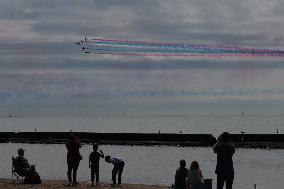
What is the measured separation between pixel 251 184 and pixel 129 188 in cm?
2422

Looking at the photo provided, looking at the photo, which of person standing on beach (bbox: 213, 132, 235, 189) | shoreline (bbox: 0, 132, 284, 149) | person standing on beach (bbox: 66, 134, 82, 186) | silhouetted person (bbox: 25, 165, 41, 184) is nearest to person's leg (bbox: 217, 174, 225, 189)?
person standing on beach (bbox: 213, 132, 235, 189)

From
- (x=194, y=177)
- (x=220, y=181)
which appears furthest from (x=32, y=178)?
(x=220, y=181)

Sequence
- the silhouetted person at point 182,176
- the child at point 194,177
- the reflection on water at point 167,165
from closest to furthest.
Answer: the child at point 194,177
the silhouetted person at point 182,176
the reflection on water at point 167,165

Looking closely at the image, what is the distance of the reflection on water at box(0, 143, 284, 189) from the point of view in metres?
Answer: 52.8

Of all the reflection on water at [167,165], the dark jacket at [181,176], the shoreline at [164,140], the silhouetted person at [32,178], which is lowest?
the reflection on water at [167,165]

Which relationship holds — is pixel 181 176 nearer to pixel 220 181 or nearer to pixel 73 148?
pixel 220 181

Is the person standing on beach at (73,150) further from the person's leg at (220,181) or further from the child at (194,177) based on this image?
the person's leg at (220,181)

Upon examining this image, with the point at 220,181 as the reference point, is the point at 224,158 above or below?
above

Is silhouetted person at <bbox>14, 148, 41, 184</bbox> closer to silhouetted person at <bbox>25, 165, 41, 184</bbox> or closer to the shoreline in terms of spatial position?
silhouetted person at <bbox>25, 165, 41, 184</bbox>

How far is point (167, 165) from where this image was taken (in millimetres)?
74062

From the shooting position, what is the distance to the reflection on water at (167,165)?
52750 mm

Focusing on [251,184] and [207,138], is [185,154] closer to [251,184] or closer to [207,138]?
[207,138]

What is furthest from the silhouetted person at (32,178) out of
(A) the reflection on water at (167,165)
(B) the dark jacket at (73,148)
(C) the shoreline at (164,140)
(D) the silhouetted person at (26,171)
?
(C) the shoreline at (164,140)

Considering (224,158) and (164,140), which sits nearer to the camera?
(224,158)
